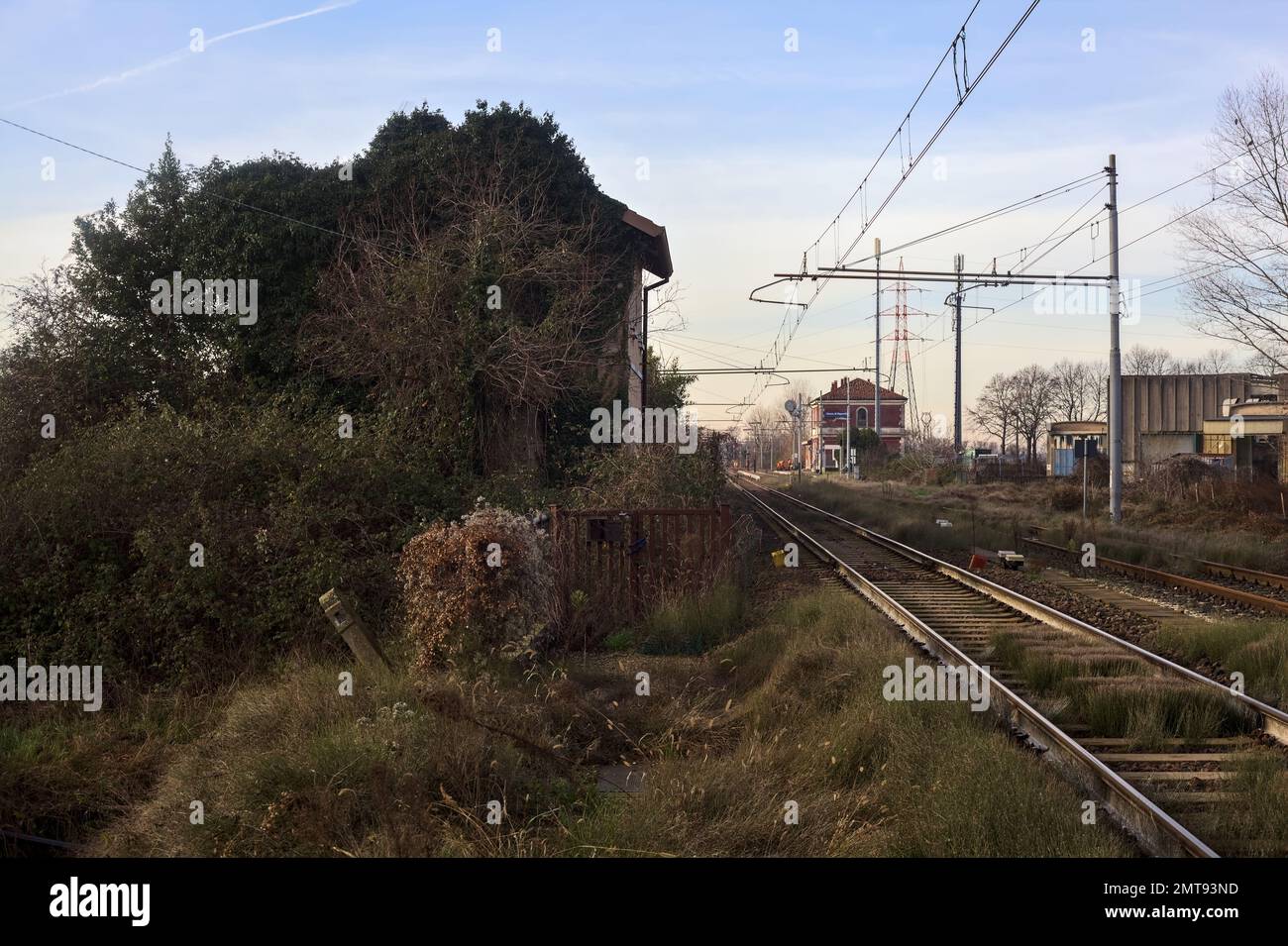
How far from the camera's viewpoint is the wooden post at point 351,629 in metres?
9.36

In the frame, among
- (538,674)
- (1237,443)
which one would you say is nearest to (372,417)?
(538,674)

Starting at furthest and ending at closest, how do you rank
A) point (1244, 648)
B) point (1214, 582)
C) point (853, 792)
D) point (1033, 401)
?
point (1033, 401) → point (1214, 582) → point (1244, 648) → point (853, 792)

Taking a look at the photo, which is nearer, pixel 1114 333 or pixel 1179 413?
pixel 1114 333

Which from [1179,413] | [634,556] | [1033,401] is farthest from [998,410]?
[634,556]

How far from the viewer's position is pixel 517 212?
20234 mm

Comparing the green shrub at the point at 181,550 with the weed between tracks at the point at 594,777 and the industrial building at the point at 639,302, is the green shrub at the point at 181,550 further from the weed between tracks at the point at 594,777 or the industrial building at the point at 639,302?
the industrial building at the point at 639,302

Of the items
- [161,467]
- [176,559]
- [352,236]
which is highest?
[352,236]

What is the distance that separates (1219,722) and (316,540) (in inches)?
358

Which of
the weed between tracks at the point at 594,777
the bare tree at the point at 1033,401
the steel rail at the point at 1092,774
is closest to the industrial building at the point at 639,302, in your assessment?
the steel rail at the point at 1092,774

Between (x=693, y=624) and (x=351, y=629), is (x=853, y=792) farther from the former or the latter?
(x=693, y=624)

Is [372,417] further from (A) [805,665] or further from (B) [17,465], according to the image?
(A) [805,665]

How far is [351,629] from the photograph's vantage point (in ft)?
31.0

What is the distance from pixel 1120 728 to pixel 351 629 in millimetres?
6646

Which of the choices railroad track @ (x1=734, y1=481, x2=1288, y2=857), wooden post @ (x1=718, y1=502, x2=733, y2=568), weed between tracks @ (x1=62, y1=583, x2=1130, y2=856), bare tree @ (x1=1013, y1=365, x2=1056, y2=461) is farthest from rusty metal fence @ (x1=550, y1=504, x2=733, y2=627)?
bare tree @ (x1=1013, y1=365, x2=1056, y2=461)
